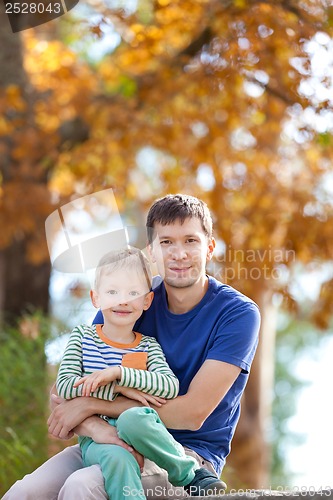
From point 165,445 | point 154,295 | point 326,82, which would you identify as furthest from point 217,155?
point 165,445

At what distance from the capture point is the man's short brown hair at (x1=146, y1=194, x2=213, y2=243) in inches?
119

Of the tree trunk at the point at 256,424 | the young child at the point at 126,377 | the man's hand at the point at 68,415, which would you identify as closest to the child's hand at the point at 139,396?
the young child at the point at 126,377

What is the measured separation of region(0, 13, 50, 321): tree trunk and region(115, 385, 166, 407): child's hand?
5.20 metres

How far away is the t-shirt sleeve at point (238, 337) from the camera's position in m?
2.90

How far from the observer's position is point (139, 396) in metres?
2.81

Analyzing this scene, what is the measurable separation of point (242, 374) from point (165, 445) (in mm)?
489

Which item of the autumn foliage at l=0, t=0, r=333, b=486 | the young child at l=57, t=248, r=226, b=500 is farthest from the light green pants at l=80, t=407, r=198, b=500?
the autumn foliage at l=0, t=0, r=333, b=486

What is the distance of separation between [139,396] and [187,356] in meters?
0.28

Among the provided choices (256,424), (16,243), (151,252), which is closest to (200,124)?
(16,243)

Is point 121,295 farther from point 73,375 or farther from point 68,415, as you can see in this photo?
point 68,415

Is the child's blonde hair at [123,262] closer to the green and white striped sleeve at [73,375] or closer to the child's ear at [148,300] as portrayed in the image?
the child's ear at [148,300]

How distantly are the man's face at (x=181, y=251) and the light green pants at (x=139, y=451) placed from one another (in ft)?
1.76

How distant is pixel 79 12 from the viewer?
28.0ft

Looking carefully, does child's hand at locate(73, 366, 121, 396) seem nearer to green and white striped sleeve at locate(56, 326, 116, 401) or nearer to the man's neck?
green and white striped sleeve at locate(56, 326, 116, 401)
